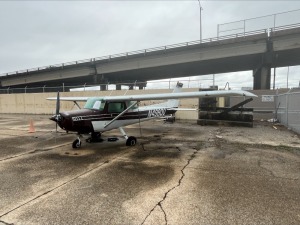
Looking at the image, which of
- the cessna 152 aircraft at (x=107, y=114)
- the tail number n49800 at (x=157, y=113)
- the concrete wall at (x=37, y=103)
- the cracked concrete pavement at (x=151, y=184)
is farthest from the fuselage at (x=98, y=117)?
the concrete wall at (x=37, y=103)

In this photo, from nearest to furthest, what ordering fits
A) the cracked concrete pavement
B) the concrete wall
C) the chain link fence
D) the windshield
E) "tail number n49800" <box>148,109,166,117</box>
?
the cracked concrete pavement
the windshield
"tail number n49800" <box>148,109,166,117</box>
the chain link fence
the concrete wall

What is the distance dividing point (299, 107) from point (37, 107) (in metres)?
30.2

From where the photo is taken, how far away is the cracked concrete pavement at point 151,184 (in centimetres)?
450

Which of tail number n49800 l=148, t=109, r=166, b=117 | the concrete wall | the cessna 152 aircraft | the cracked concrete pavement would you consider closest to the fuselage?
the cessna 152 aircraft

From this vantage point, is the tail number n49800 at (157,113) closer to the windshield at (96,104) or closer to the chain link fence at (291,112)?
the windshield at (96,104)

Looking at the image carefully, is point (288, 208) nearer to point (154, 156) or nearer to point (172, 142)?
point (154, 156)

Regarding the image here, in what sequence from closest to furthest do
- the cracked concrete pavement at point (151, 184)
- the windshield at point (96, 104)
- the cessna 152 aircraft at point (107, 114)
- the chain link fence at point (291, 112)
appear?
the cracked concrete pavement at point (151, 184), the cessna 152 aircraft at point (107, 114), the windshield at point (96, 104), the chain link fence at point (291, 112)

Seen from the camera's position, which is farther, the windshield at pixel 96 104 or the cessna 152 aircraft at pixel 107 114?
the windshield at pixel 96 104

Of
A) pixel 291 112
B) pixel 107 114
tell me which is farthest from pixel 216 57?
pixel 107 114

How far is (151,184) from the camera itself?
19.9ft

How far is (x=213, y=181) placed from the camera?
6.20m

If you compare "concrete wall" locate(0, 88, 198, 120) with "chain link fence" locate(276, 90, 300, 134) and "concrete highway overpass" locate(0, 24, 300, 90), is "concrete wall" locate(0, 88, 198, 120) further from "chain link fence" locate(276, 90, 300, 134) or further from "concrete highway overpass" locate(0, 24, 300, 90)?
"chain link fence" locate(276, 90, 300, 134)

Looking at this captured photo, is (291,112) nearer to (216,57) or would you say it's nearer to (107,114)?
(107,114)

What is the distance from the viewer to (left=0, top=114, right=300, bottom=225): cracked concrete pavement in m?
4.50
